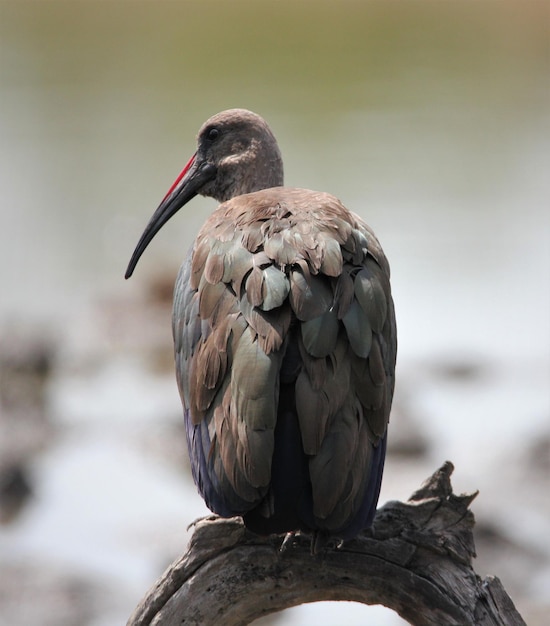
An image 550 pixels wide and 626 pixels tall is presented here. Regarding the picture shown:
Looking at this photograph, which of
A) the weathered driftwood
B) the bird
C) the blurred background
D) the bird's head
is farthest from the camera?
the blurred background

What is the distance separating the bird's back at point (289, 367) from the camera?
4.06 meters

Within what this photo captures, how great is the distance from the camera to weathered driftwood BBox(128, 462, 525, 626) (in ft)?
14.2

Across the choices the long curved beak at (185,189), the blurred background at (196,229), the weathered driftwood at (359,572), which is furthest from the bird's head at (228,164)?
the blurred background at (196,229)

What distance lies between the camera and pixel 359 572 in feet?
14.3

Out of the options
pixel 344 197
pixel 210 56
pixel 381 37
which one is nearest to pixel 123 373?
pixel 344 197

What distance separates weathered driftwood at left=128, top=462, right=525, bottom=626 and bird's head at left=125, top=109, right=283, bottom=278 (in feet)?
6.02

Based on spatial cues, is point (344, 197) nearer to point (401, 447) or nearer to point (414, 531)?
point (401, 447)

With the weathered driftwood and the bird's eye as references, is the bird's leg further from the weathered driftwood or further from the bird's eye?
the bird's eye

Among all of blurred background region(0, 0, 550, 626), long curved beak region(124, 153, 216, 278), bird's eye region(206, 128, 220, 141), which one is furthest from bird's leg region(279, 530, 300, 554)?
blurred background region(0, 0, 550, 626)

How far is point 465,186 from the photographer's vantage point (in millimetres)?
17188

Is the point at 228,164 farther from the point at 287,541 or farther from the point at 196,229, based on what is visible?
the point at 196,229

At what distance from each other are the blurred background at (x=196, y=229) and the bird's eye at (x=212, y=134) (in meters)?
2.88

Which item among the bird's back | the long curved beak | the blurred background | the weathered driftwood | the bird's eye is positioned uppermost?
the blurred background

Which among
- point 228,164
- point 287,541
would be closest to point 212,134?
point 228,164
